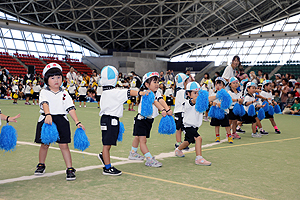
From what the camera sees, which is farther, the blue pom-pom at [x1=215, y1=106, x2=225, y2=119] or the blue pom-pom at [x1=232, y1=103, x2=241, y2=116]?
the blue pom-pom at [x1=232, y1=103, x2=241, y2=116]

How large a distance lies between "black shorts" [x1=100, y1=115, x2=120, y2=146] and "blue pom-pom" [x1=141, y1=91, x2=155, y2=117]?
1.65 feet

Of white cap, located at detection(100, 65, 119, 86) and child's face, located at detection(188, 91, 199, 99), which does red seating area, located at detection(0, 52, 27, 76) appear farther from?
white cap, located at detection(100, 65, 119, 86)

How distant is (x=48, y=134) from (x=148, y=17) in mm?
38494

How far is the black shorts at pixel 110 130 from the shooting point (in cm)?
492

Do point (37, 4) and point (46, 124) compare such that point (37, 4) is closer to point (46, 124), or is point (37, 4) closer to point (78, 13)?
point (78, 13)

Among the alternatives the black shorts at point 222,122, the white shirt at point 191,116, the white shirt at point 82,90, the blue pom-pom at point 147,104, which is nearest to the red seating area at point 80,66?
the white shirt at point 82,90

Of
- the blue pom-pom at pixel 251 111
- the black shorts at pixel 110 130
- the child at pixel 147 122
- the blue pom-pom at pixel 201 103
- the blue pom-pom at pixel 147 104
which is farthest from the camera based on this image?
the blue pom-pom at pixel 251 111

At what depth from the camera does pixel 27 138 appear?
775 cm

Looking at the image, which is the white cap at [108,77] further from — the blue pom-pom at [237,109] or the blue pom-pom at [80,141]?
the blue pom-pom at [237,109]

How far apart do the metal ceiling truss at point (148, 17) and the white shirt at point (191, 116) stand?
1223 inches

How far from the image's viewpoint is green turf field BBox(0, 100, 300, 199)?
393cm

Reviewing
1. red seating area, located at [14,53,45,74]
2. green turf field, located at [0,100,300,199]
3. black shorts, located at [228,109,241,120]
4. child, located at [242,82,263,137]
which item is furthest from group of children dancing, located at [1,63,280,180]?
red seating area, located at [14,53,45,74]

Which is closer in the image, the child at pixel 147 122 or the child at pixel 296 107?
the child at pixel 147 122

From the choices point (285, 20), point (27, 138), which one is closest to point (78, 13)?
point (285, 20)
